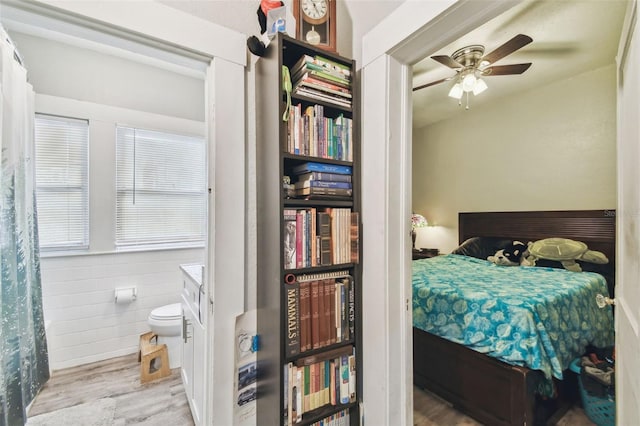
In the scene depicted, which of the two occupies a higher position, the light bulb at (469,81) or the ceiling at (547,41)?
the ceiling at (547,41)

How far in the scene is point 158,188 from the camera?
9.28 ft

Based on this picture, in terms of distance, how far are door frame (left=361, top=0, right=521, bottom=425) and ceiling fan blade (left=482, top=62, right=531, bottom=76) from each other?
1733 mm

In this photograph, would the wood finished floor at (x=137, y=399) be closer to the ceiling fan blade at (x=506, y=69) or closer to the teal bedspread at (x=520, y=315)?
the teal bedspread at (x=520, y=315)

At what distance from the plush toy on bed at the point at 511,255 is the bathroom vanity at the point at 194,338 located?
9.55 feet

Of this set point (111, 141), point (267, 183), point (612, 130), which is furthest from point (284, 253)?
point (612, 130)

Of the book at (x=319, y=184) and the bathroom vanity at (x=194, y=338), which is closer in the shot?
the book at (x=319, y=184)

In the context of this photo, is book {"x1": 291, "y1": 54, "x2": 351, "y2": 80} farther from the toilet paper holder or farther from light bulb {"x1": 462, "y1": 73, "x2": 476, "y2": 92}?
the toilet paper holder

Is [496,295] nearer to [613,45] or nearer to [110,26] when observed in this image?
[110,26]

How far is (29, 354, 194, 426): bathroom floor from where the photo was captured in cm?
177

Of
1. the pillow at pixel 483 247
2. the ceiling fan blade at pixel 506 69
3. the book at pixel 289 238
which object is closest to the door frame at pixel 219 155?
the book at pixel 289 238

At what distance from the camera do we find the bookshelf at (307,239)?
1.10m

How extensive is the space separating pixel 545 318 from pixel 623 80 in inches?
51.5

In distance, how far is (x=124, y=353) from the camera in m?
2.56

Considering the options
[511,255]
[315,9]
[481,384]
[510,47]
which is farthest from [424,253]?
[315,9]
